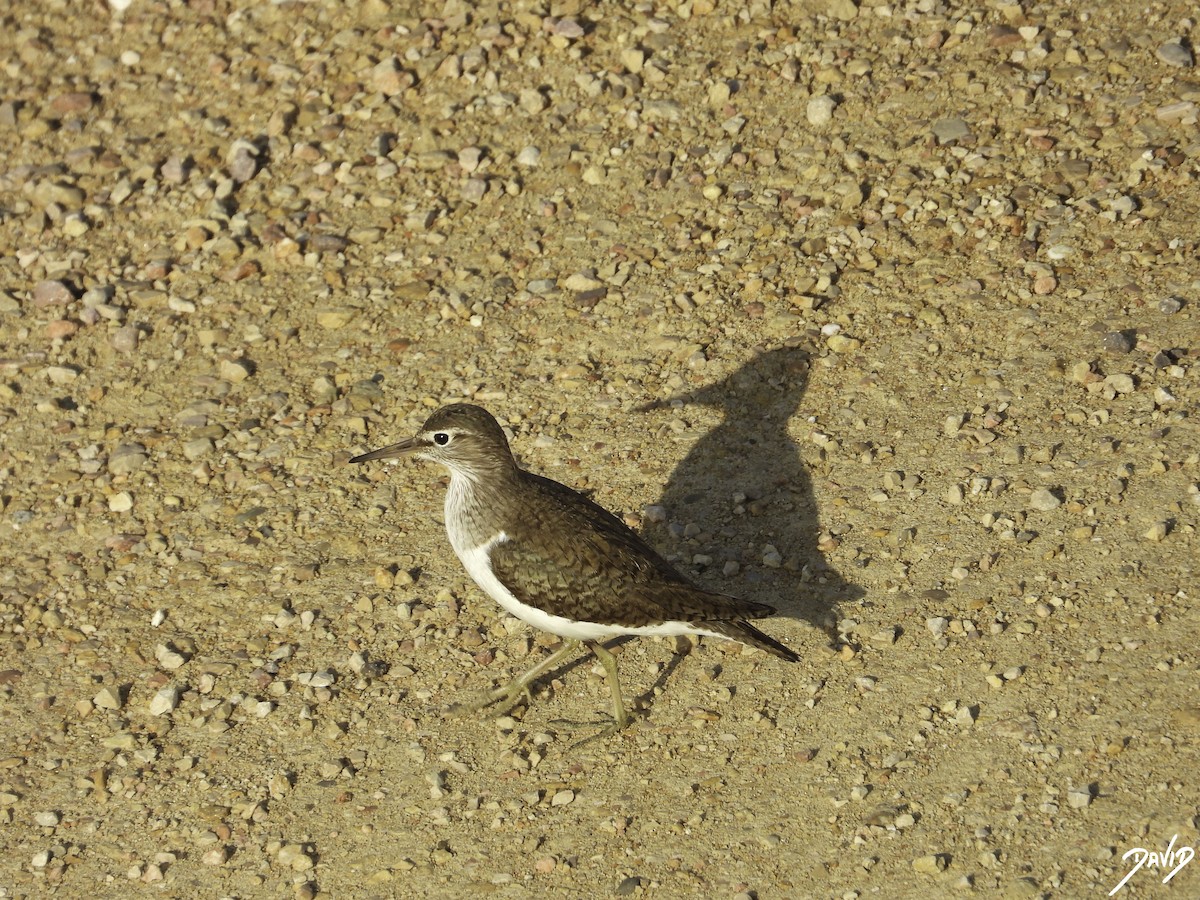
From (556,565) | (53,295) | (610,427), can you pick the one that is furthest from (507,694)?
(53,295)

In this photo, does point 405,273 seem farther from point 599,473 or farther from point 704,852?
point 704,852

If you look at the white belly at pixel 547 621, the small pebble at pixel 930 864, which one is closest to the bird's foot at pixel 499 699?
the white belly at pixel 547 621

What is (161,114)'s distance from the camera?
11.1m

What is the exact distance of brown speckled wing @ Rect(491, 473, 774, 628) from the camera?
695 cm

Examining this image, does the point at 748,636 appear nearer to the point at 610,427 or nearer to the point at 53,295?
the point at 610,427

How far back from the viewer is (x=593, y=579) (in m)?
7.00

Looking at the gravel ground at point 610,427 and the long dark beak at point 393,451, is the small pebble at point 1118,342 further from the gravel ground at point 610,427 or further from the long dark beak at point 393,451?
the long dark beak at point 393,451

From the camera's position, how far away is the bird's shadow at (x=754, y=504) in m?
7.63

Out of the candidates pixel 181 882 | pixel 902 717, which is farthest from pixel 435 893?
pixel 902 717

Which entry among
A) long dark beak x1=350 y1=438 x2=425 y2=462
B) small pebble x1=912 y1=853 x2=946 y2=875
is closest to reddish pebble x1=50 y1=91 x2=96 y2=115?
long dark beak x1=350 y1=438 x2=425 y2=462

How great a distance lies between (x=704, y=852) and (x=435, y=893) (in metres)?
1.24

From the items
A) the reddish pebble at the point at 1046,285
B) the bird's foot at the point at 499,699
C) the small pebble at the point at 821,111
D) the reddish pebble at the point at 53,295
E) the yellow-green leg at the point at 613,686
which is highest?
the small pebble at the point at 821,111

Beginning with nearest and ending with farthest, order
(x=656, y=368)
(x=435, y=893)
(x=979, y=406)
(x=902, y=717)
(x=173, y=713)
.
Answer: (x=435, y=893) → (x=902, y=717) → (x=173, y=713) → (x=979, y=406) → (x=656, y=368)

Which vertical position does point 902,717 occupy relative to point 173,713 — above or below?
above
